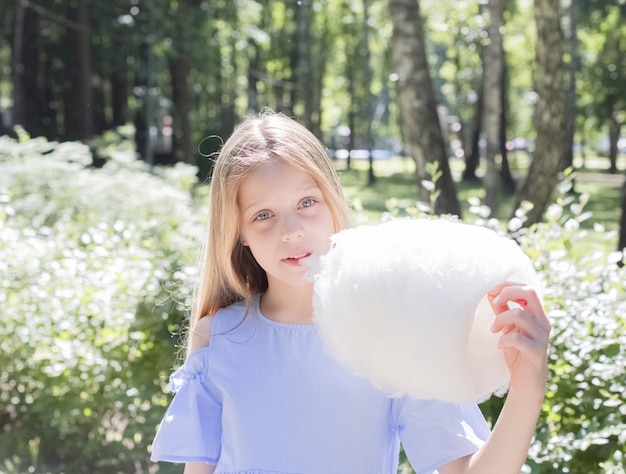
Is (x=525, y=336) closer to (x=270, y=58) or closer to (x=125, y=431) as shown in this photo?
(x=125, y=431)

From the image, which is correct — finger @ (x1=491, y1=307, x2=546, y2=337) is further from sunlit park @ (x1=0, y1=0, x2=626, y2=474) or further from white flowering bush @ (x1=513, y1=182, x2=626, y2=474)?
white flowering bush @ (x1=513, y1=182, x2=626, y2=474)

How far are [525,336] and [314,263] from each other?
1.60 feet

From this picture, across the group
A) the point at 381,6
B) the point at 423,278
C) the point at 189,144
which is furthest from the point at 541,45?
the point at 381,6

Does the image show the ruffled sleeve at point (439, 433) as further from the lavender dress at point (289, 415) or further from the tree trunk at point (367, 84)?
the tree trunk at point (367, 84)

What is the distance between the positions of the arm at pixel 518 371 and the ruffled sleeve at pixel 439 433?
0.27 feet

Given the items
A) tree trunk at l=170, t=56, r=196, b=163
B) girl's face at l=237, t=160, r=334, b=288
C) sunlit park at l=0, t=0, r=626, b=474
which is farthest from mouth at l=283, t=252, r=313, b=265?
tree trunk at l=170, t=56, r=196, b=163

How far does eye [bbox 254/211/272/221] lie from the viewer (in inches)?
68.6

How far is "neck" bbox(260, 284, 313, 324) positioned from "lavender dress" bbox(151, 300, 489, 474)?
2cm

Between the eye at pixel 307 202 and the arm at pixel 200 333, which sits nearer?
the eye at pixel 307 202

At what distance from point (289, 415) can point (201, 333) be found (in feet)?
0.99

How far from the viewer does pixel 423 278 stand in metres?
1.35

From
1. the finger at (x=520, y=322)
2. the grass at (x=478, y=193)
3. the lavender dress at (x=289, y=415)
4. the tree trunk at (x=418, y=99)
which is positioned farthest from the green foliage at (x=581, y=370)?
the grass at (x=478, y=193)

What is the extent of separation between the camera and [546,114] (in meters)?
6.36

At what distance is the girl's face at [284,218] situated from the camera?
1.70 metres
